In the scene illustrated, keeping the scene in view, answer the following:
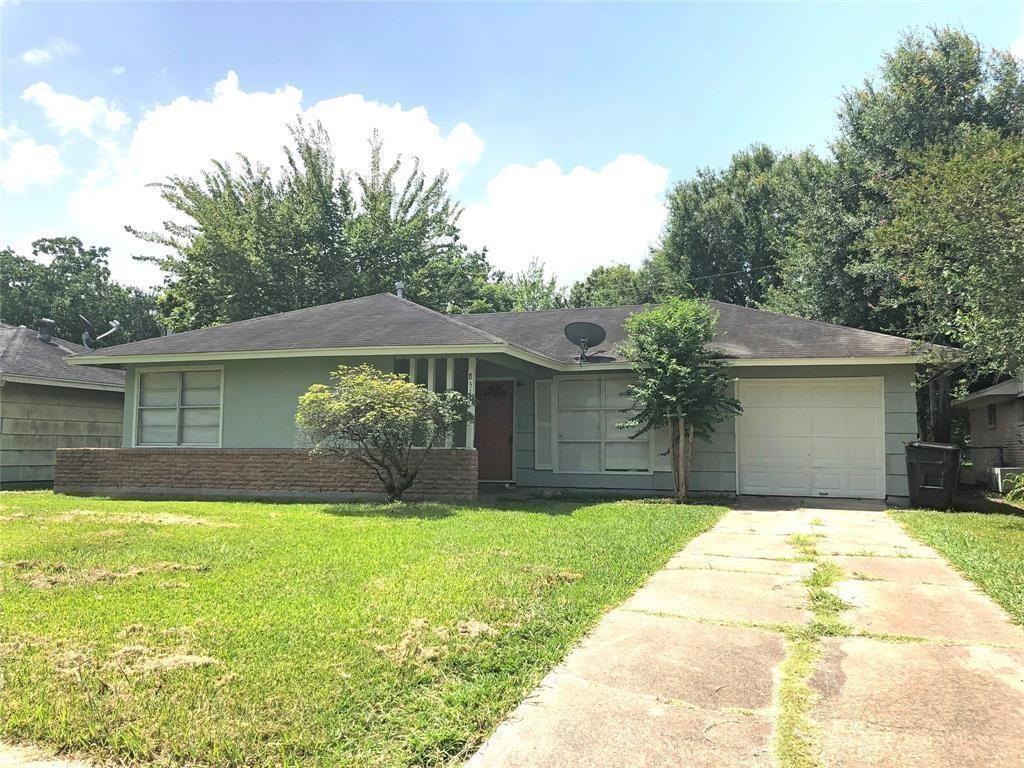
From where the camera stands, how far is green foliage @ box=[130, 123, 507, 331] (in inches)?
973

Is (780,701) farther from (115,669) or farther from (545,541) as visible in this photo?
(545,541)

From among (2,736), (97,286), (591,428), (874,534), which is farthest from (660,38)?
(97,286)

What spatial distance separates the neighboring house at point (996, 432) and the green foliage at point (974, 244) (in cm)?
440

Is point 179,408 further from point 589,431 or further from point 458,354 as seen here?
point 589,431

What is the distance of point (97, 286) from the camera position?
1704 inches

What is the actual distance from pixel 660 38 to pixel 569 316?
6.73 m

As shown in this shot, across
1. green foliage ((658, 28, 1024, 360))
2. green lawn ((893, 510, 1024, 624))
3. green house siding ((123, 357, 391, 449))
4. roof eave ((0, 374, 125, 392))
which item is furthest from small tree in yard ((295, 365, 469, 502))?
green foliage ((658, 28, 1024, 360))

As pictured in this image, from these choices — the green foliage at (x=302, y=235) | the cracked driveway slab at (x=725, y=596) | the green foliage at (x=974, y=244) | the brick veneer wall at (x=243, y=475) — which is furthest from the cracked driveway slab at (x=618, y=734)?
the green foliage at (x=302, y=235)

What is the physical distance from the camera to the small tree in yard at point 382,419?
9641 mm

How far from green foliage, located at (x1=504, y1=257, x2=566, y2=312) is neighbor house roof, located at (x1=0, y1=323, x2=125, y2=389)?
26.7 meters

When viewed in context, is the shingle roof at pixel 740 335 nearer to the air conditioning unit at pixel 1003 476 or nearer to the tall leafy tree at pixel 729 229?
the air conditioning unit at pixel 1003 476

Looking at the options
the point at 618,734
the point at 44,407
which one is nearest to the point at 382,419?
the point at 618,734

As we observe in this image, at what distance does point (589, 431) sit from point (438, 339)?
3643 mm

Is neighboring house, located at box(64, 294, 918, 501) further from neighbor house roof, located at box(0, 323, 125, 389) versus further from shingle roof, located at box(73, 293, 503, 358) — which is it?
neighbor house roof, located at box(0, 323, 125, 389)
